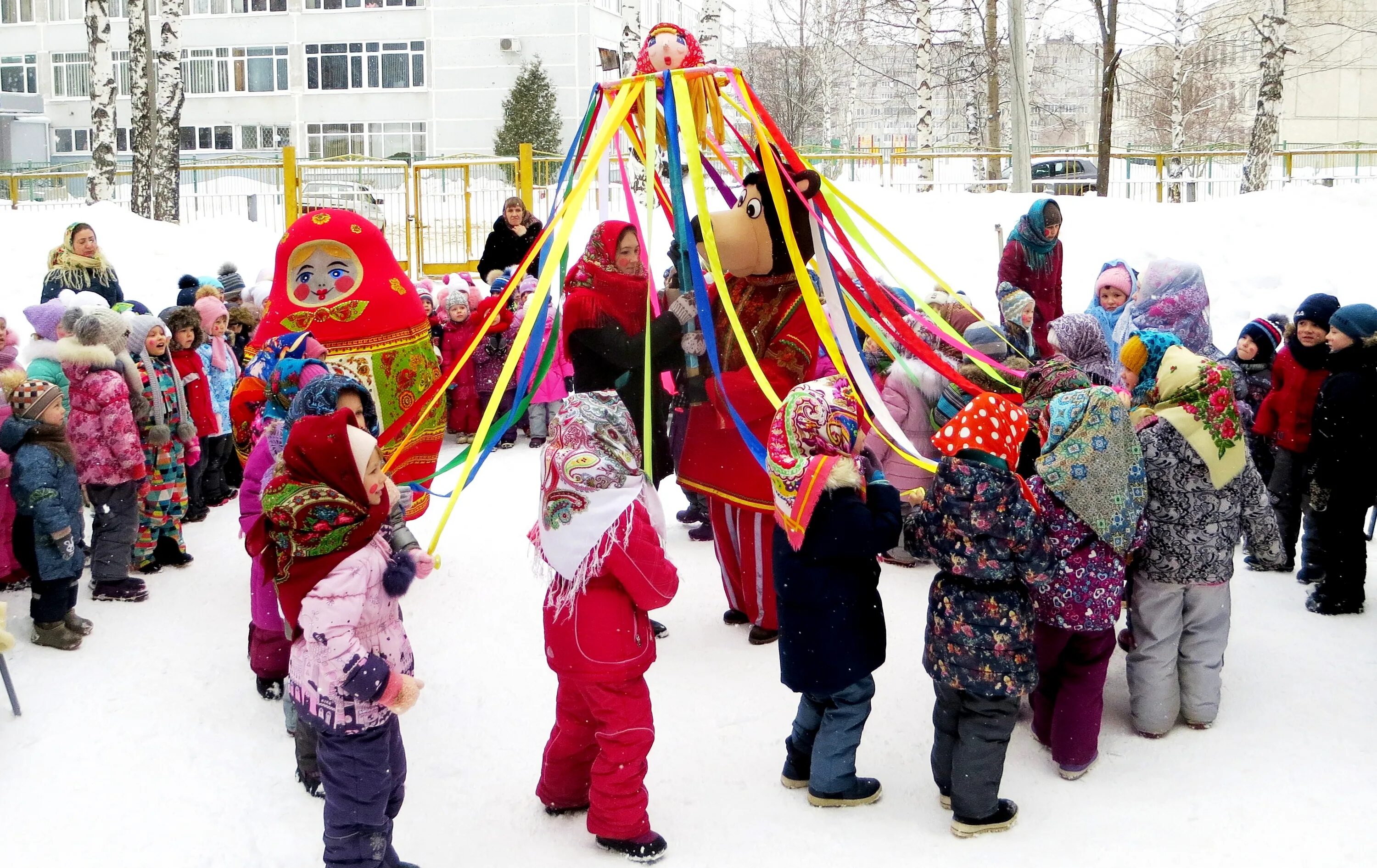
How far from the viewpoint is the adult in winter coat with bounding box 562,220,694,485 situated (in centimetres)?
483

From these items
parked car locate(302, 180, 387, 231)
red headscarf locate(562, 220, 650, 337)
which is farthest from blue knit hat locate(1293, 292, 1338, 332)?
parked car locate(302, 180, 387, 231)

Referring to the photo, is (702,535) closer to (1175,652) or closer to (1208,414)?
(1175,652)

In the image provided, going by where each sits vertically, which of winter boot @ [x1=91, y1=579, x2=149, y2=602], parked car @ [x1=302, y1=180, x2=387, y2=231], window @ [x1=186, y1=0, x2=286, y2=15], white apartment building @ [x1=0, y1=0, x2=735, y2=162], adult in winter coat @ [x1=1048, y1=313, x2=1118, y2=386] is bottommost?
winter boot @ [x1=91, y1=579, x2=149, y2=602]

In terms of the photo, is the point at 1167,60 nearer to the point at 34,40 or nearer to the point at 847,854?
the point at 847,854

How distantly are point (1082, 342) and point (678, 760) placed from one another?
2632 millimetres

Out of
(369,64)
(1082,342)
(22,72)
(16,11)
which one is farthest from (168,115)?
(16,11)

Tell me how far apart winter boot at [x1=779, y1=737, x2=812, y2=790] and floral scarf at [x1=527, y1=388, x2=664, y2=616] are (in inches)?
42.1

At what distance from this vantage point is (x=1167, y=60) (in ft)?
99.0

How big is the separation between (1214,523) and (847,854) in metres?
1.91

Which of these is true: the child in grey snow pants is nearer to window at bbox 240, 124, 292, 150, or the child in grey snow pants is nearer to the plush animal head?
the plush animal head

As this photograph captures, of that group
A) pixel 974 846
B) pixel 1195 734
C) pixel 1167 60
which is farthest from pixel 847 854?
pixel 1167 60

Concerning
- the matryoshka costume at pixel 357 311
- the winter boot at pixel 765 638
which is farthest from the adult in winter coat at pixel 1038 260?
the matryoshka costume at pixel 357 311

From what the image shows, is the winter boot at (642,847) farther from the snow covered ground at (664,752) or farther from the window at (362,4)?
the window at (362,4)

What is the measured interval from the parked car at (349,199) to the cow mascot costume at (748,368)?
35.3 feet
